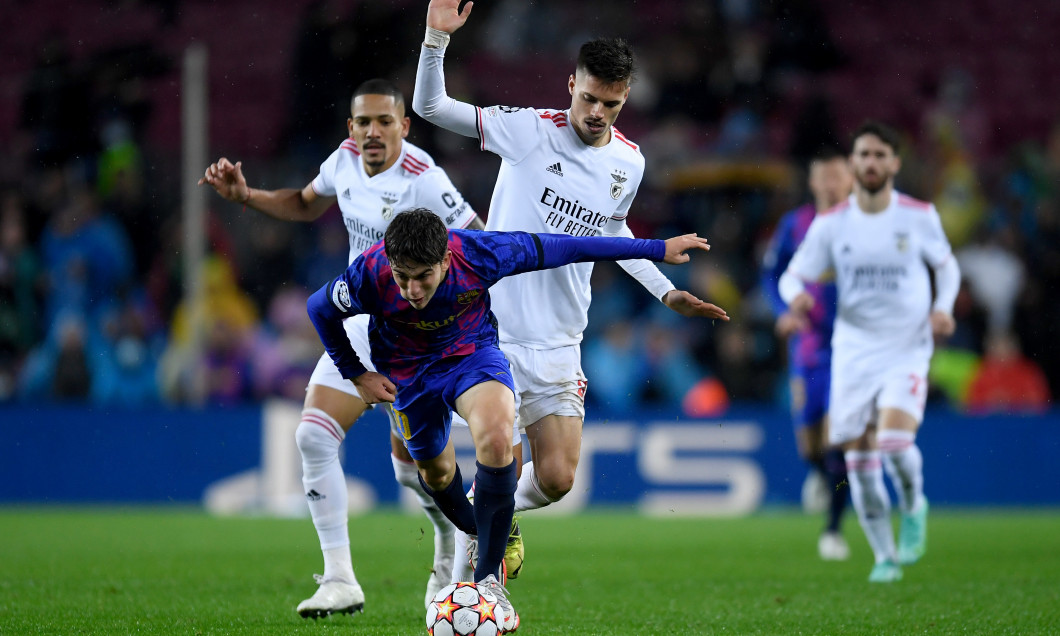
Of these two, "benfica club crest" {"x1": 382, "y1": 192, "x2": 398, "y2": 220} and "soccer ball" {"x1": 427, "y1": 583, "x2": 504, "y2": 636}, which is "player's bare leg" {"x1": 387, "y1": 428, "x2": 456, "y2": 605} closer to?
"benfica club crest" {"x1": 382, "y1": 192, "x2": 398, "y2": 220}

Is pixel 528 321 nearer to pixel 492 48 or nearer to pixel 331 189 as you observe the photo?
pixel 331 189

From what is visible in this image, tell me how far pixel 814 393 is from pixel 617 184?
418cm

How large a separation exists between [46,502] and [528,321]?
865cm

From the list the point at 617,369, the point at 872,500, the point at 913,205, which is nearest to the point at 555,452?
the point at 872,500

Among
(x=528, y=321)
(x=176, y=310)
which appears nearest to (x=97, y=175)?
(x=176, y=310)

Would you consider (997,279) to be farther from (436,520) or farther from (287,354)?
(436,520)

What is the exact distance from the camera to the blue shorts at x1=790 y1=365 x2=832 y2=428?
9891 mm

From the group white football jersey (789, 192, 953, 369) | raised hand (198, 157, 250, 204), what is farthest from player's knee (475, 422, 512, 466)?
white football jersey (789, 192, 953, 369)

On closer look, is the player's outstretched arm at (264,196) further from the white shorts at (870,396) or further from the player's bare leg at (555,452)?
the white shorts at (870,396)

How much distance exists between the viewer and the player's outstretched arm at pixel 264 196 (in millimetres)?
6270

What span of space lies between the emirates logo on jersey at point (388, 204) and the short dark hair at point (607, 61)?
1122mm

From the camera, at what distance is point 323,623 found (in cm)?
574

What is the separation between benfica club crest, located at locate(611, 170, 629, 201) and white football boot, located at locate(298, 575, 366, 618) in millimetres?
2128

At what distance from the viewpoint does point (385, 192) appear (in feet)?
21.2
